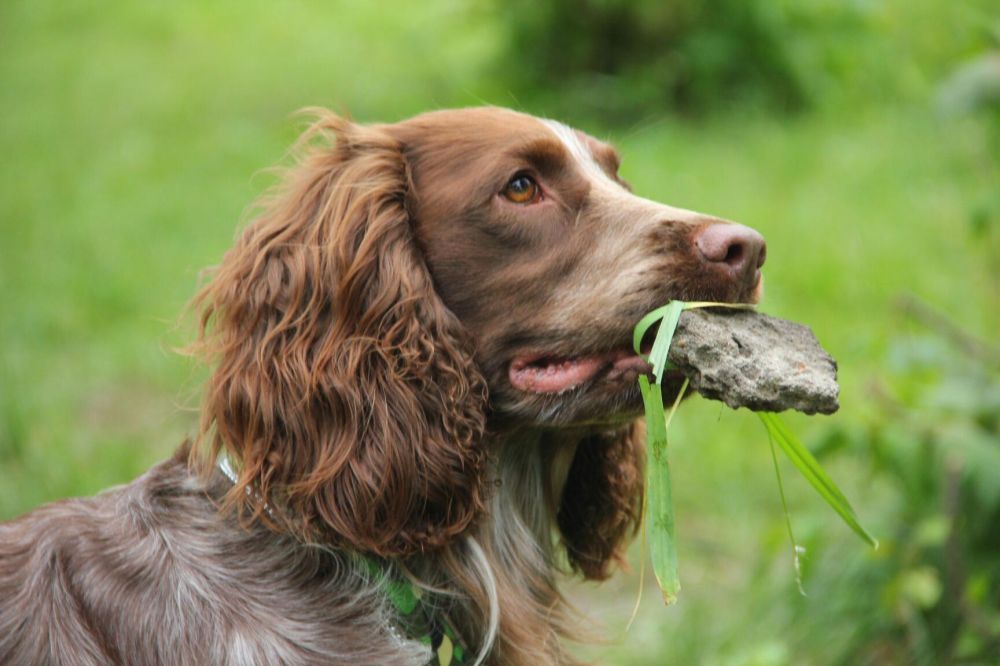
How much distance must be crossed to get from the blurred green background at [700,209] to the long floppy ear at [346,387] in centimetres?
55

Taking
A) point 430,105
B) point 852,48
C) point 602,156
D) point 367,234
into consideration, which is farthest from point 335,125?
point 852,48

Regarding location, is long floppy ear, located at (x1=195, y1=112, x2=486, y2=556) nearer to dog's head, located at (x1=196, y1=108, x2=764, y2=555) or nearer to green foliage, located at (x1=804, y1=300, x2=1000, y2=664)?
dog's head, located at (x1=196, y1=108, x2=764, y2=555)

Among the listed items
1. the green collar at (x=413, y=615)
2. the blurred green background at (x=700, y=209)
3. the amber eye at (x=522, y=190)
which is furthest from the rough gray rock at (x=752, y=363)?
the green collar at (x=413, y=615)

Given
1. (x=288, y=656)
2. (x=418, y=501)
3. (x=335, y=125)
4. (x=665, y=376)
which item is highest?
(x=335, y=125)

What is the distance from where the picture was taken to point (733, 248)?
2955 millimetres

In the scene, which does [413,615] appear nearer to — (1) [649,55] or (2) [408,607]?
(2) [408,607]

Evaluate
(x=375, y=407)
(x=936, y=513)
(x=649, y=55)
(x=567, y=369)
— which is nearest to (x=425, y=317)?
(x=375, y=407)

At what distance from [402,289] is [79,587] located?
1.05 m

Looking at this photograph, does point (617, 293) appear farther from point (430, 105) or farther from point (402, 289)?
point (430, 105)

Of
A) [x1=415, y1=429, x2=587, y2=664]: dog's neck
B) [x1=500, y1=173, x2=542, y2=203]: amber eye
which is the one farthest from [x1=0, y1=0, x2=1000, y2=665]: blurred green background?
[x1=500, y1=173, x2=542, y2=203]: amber eye

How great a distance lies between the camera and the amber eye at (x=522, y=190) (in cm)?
321

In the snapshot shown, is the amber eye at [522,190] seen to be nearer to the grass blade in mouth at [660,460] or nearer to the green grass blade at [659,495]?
the grass blade in mouth at [660,460]

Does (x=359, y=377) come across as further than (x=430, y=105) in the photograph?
No

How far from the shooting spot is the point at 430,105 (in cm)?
1030
